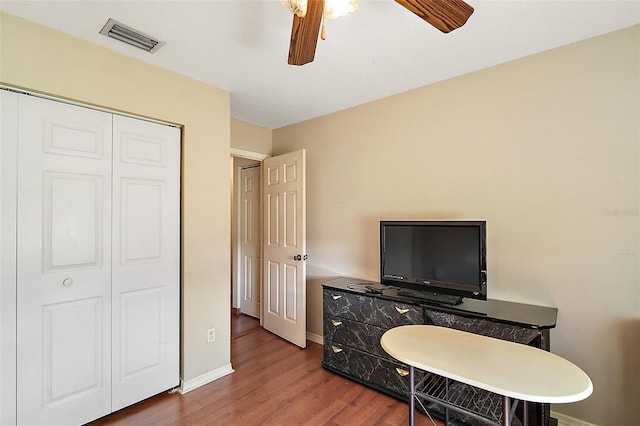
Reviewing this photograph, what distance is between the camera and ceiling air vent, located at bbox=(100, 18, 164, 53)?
1750 mm

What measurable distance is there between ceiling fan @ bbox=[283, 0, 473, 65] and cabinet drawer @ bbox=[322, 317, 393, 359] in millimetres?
2060

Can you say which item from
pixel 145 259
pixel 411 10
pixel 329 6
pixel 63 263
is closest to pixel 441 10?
pixel 411 10

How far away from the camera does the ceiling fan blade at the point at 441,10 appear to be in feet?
4.09

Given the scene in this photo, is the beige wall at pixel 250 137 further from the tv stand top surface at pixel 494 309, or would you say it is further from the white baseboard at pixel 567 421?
the white baseboard at pixel 567 421

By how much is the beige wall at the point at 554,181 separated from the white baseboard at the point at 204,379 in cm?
200

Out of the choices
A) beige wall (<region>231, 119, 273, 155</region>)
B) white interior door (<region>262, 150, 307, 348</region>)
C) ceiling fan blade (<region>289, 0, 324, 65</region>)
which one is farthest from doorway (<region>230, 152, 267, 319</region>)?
ceiling fan blade (<region>289, 0, 324, 65</region>)

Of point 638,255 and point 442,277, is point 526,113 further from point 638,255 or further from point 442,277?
point 442,277

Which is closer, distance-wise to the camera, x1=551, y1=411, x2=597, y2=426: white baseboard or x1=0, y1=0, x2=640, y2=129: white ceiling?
x1=0, y1=0, x2=640, y2=129: white ceiling

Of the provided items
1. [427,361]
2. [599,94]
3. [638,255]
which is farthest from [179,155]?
[638,255]

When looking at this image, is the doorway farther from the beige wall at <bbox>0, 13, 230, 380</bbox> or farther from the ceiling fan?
the ceiling fan

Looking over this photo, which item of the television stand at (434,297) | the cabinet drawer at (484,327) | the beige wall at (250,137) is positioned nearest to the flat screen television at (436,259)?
the television stand at (434,297)

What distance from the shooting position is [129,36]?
185cm

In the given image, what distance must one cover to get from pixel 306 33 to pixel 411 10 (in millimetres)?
479

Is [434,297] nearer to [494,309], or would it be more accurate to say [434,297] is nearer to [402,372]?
[494,309]
